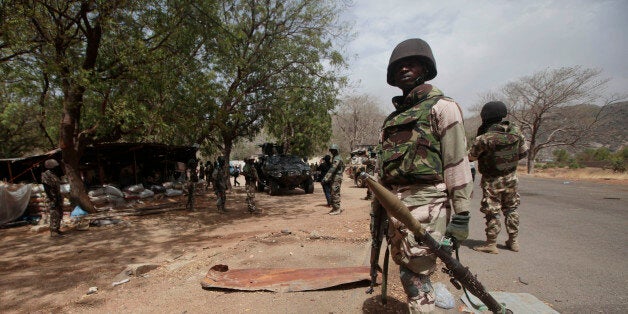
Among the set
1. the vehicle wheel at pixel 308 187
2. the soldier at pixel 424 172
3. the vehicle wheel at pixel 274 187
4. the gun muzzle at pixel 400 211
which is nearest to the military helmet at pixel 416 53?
the soldier at pixel 424 172

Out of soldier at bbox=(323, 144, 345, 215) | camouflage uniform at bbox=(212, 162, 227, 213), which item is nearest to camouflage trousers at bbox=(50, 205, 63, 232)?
camouflage uniform at bbox=(212, 162, 227, 213)

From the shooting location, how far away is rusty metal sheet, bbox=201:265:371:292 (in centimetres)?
291

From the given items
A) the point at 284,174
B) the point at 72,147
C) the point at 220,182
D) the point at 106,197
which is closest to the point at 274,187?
the point at 284,174

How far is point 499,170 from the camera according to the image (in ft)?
12.3

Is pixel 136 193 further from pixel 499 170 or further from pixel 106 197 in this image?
pixel 499 170

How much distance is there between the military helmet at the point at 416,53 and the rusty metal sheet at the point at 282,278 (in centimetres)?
194

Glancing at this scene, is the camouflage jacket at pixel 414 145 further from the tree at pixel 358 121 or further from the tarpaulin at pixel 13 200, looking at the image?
the tree at pixel 358 121

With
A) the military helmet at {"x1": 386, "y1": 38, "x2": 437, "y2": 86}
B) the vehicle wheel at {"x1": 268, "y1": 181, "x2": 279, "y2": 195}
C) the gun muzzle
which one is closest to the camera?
the gun muzzle

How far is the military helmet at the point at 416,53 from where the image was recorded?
6.78 feet

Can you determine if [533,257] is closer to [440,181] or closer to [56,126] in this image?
[440,181]

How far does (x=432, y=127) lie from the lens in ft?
6.39

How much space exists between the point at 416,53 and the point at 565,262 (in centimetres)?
297

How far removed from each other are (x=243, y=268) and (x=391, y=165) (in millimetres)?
2461

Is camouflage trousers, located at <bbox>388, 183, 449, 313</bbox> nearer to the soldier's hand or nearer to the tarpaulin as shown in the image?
the soldier's hand
